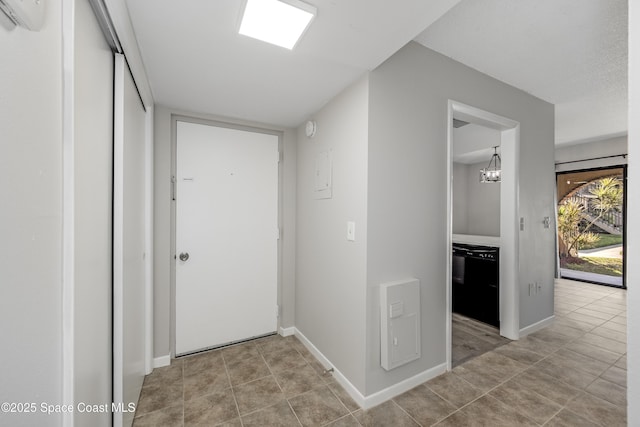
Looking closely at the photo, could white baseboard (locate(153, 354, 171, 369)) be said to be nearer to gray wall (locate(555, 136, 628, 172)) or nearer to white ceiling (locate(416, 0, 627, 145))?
white ceiling (locate(416, 0, 627, 145))

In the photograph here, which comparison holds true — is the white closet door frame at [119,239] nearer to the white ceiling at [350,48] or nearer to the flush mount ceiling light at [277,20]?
the white ceiling at [350,48]

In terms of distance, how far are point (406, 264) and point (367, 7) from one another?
1585 millimetres

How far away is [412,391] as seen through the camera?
1878mm

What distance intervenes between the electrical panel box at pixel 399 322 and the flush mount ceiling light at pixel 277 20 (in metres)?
1.64

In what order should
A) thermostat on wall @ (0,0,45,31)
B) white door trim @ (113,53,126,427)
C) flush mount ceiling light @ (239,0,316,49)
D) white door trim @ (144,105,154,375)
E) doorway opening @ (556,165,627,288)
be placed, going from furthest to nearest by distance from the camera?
doorway opening @ (556,165,627,288) < white door trim @ (144,105,154,375) < white door trim @ (113,53,126,427) < flush mount ceiling light @ (239,0,316,49) < thermostat on wall @ (0,0,45,31)

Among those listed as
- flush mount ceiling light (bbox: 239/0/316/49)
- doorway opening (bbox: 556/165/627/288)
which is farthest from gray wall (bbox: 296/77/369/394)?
doorway opening (bbox: 556/165/627/288)

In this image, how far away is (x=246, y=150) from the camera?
8.61ft

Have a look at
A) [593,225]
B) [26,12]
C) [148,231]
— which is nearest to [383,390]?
[148,231]

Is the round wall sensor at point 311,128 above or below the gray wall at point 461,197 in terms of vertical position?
above

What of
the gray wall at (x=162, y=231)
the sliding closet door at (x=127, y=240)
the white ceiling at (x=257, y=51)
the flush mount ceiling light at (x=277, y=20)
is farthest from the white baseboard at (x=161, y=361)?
the flush mount ceiling light at (x=277, y=20)

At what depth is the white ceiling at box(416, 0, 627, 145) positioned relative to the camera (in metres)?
1.60

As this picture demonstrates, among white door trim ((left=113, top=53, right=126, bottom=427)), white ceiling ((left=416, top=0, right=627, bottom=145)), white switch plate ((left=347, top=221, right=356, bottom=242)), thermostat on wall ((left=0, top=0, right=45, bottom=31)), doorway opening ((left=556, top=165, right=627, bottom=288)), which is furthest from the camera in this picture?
doorway opening ((left=556, top=165, right=627, bottom=288))

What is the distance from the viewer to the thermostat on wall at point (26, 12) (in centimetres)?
52

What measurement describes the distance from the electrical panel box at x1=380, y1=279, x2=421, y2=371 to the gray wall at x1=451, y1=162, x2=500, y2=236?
3371 millimetres
